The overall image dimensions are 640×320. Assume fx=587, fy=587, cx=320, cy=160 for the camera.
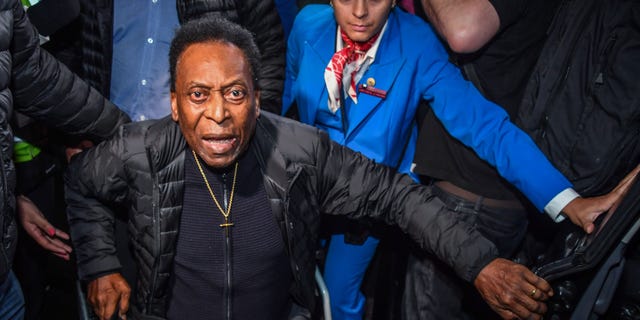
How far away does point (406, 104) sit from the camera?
9.18 feet

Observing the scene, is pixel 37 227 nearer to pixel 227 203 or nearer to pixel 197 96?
pixel 227 203

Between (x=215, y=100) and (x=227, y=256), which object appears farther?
(x=227, y=256)

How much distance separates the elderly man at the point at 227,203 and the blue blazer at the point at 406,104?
0.40 m

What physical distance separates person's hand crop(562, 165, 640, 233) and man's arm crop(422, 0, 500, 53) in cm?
78

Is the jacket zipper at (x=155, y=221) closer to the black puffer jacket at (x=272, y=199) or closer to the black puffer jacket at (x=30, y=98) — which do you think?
the black puffer jacket at (x=272, y=199)

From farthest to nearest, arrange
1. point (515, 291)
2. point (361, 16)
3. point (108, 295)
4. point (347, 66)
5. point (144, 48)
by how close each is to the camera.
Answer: point (144, 48) < point (347, 66) < point (361, 16) < point (108, 295) < point (515, 291)

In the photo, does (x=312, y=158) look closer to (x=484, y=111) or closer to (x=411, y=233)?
(x=411, y=233)

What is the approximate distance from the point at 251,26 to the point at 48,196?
1.49 meters

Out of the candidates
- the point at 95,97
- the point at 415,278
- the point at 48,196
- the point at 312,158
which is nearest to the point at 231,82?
the point at 312,158

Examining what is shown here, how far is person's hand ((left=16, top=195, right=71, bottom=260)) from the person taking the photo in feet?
8.83

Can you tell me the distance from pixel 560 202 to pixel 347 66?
3.74 ft

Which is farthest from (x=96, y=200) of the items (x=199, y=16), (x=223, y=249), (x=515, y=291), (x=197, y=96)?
(x=515, y=291)

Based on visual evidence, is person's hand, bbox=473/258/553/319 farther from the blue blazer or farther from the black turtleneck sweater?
the black turtleneck sweater

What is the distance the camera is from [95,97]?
2.59 m
